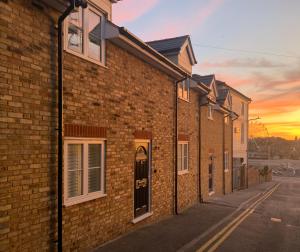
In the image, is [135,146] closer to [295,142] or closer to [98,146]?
[98,146]

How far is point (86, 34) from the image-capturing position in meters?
7.98

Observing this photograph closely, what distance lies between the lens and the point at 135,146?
10.5 metres

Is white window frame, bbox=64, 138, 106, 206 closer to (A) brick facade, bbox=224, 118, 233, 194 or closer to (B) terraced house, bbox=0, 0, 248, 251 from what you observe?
(B) terraced house, bbox=0, 0, 248, 251

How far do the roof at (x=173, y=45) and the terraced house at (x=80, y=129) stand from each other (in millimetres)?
2377

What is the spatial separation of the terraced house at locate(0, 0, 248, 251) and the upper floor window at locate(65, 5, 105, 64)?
25 mm

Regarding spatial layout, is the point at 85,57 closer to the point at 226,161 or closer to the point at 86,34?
A: the point at 86,34

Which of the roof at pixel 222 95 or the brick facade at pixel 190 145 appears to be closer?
the brick facade at pixel 190 145

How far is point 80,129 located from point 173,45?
31.0ft

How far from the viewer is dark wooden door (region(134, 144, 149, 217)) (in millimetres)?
10562

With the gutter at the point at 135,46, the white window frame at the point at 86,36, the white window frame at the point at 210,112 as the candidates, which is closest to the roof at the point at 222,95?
the white window frame at the point at 210,112

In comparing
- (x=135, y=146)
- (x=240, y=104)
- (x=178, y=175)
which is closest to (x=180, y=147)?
(x=178, y=175)

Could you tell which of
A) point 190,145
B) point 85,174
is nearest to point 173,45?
point 190,145

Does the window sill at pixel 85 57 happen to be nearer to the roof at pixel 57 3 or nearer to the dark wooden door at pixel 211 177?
the roof at pixel 57 3

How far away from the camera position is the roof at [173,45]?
15.5 meters
